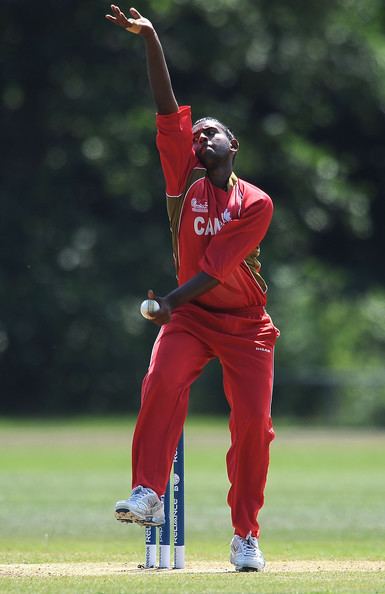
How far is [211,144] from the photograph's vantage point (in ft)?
24.2

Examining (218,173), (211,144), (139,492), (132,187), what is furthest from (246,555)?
(132,187)

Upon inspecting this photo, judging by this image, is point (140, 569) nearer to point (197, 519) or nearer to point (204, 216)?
point (204, 216)

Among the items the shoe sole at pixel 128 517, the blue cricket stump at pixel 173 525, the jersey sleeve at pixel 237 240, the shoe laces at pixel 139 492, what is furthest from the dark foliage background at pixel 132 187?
the shoe sole at pixel 128 517

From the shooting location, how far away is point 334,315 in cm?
3025

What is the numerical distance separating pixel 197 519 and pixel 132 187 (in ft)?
54.8

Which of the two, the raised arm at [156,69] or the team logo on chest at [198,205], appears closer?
the raised arm at [156,69]

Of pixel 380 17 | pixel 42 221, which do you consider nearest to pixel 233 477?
pixel 42 221

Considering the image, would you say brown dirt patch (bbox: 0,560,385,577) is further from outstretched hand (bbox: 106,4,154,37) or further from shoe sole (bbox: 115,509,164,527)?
outstretched hand (bbox: 106,4,154,37)

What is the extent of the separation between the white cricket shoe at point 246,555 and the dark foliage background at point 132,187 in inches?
810

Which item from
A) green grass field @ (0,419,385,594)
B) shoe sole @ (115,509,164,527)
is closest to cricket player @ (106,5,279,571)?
shoe sole @ (115,509,164,527)

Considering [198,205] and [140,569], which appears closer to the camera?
[198,205]

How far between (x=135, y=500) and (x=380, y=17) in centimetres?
2944

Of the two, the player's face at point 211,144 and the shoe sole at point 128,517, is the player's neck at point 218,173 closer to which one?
the player's face at point 211,144

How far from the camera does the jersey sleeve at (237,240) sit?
7129 mm
